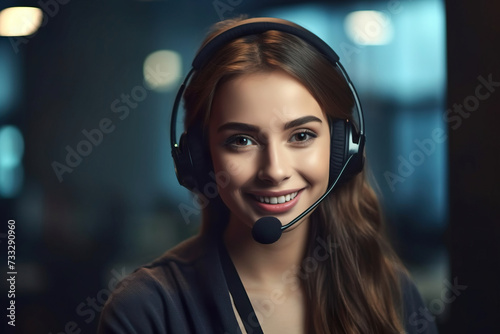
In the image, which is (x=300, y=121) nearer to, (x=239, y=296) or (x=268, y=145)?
(x=268, y=145)

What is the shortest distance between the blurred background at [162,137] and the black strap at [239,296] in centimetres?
12

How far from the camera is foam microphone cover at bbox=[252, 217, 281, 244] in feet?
3.50

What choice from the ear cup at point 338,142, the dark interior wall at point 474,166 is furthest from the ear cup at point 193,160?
the dark interior wall at point 474,166

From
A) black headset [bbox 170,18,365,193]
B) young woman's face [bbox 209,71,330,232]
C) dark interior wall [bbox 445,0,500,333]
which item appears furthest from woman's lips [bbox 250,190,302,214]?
dark interior wall [bbox 445,0,500,333]

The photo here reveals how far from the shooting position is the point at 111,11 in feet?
4.16

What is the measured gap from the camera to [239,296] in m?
1.18

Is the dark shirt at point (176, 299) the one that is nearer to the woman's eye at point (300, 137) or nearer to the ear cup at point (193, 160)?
the ear cup at point (193, 160)

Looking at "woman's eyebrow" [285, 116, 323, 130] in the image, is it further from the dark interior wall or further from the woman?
the dark interior wall

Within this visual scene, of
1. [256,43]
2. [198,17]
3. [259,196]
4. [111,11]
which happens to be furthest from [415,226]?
[111,11]

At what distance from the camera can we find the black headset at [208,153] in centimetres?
112

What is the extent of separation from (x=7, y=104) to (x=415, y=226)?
899 mm

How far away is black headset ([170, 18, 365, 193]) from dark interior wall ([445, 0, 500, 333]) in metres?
0.30

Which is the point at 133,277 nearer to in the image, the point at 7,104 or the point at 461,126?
the point at 7,104

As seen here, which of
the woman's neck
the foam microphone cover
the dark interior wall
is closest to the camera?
the foam microphone cover
